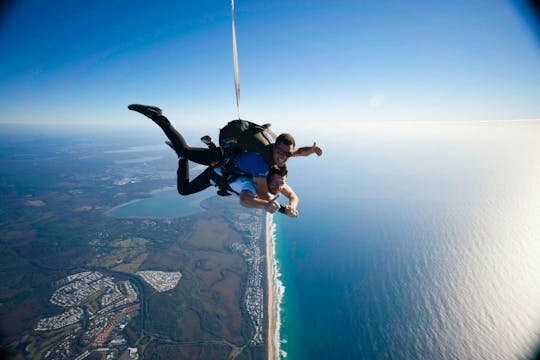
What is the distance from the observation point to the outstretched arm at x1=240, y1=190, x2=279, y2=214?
2.32 metres

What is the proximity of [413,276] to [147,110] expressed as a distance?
1301 inches

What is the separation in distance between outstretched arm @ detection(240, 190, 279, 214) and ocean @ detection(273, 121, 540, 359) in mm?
20522

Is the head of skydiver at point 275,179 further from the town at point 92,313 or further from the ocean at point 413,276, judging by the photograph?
the town at point 92,313

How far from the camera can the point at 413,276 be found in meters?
26.7

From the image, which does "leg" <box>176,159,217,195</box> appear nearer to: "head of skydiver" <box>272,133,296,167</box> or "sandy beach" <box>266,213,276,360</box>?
"head of skydiver" <box>272,133,296,167</box>

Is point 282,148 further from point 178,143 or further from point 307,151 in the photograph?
point 178,143

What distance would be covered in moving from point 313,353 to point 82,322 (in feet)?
69.9

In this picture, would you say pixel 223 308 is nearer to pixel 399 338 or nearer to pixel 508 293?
pixel 399 338

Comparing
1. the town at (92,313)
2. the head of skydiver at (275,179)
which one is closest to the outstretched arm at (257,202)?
the head of skydiver at (275,179)

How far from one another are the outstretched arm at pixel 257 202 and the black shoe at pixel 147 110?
2.01m

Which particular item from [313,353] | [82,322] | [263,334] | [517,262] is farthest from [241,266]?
[517,262]

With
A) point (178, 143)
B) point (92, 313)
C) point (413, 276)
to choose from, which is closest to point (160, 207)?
point (92, 313)

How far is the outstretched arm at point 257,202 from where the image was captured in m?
2.32

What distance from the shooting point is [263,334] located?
19125 millimetres
